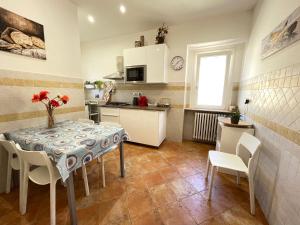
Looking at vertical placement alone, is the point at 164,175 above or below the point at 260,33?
below

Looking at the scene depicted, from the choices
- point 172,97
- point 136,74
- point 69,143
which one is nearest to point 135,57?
point 136,74

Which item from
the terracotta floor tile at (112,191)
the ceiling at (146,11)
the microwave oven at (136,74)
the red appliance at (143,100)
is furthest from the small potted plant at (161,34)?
the terracotta floor tile at (112,191)

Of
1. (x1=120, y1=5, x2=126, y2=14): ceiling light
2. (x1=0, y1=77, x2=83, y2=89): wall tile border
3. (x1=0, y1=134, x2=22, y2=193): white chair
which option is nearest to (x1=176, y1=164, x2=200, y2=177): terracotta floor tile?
(x1=0, y1=134, x2=22, y2=193): white chair

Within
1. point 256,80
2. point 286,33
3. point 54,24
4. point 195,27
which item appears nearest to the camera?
point 286,33

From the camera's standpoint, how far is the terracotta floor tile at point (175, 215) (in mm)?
1214

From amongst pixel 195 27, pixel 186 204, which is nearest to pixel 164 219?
pixel 186 204

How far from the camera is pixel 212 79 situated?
2.90 meters

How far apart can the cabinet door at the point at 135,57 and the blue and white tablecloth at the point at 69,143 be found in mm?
1782

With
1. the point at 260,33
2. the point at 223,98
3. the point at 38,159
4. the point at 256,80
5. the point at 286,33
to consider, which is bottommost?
the point at 38,159

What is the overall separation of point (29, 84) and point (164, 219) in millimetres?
2219

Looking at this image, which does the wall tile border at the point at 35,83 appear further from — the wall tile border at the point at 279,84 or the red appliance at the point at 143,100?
the wall tile border at the point at 279,84

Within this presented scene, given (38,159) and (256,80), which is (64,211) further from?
(256,80)

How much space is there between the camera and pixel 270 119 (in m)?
1.37

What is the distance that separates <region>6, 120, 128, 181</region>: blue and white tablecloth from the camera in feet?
3.30
